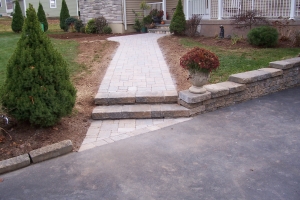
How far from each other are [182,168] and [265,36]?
730 centimetres

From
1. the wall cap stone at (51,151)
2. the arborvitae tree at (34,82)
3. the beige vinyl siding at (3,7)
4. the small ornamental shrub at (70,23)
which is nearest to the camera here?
the wall cap stone at (51,151)

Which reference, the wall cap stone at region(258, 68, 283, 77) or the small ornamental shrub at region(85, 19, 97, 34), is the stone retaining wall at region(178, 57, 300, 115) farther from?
the small ornamental shrub at region(85, 19, 97, 34)

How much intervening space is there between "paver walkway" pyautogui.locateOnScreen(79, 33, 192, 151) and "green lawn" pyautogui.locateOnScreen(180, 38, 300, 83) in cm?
125


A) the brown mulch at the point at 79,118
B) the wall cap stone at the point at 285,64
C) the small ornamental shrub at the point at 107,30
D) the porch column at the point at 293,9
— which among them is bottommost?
the brown mulch at the point at 79,118

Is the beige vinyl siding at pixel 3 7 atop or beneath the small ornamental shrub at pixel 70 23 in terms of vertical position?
atop

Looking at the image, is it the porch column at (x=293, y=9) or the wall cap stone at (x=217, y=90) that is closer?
the wall cap stone at (x=217, y=90)

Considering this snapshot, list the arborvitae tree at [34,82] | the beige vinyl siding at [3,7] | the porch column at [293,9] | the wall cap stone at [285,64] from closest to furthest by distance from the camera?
the arborvitae tree at [34,82] → the wall cap stone at [285,64] → the porch column at [293,9] → the beige vinyl siding at [3,7]

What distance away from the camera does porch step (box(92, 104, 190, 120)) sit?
5.07 metres

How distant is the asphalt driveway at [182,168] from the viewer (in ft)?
10.1

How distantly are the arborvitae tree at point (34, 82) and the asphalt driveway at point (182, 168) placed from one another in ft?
2.28

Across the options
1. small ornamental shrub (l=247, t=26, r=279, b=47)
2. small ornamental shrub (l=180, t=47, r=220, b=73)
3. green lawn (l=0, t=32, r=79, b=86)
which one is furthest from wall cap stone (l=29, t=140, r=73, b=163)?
small ornamental shrub (l=247, t=26, r=279, b=47)

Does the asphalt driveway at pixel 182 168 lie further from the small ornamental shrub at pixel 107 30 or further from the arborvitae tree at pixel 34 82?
the small ornamental shrub at pixel 107 30

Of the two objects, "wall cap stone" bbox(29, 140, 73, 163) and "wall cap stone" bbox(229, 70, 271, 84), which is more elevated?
"wall cap stone" bbox(229, 70, 271, 84)

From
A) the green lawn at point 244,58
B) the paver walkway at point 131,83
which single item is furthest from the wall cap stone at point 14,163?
the green lawn at point 244,58
